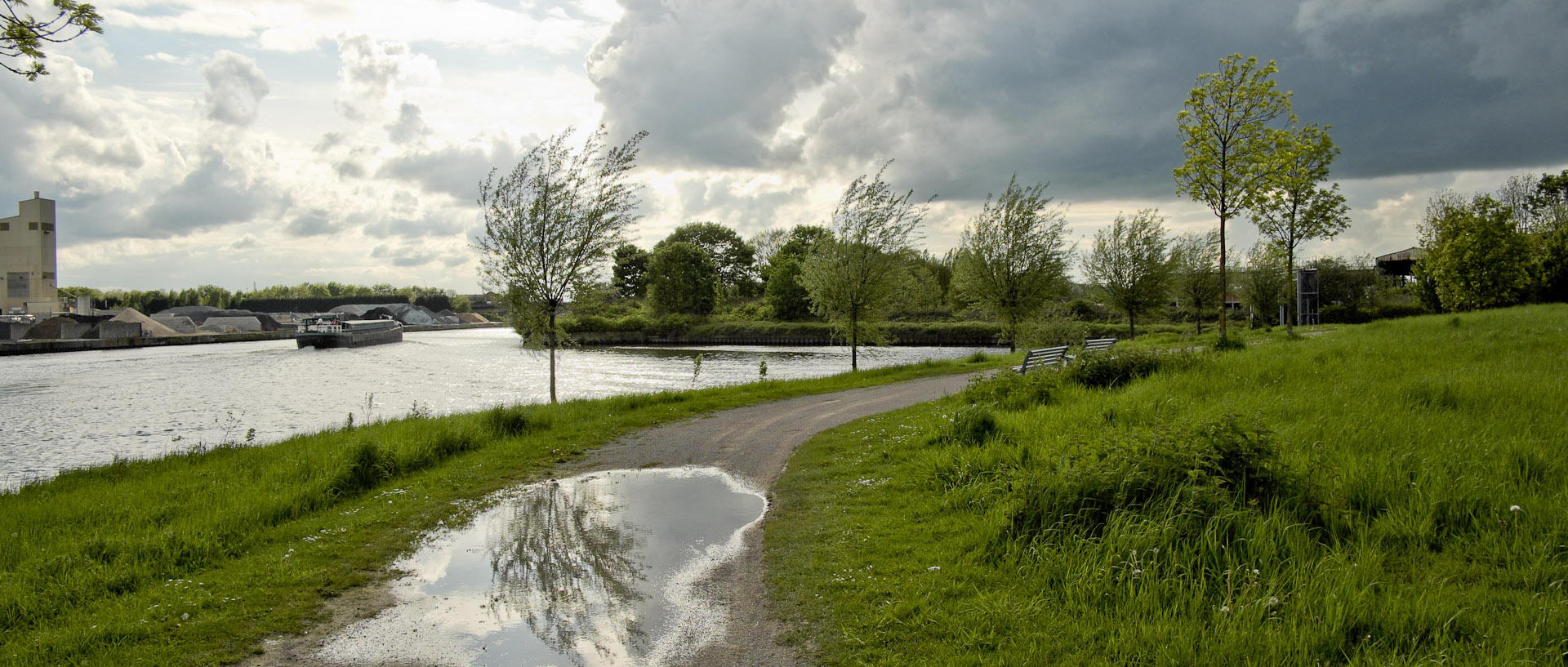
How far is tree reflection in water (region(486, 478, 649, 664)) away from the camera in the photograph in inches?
198

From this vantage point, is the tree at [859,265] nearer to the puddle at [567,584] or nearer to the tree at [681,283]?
the puddle at [567,584]

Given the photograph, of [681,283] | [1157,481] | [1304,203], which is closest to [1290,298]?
[1304,203]

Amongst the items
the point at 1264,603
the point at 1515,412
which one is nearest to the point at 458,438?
the point at 1264,603

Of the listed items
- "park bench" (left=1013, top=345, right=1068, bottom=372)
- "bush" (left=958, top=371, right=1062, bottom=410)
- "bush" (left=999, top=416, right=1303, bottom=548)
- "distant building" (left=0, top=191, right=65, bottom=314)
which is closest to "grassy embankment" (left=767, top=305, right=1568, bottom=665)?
"bush" (left=999, top=416, right=1303, bottom=548)

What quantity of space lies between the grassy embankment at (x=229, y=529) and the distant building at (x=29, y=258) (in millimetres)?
74938

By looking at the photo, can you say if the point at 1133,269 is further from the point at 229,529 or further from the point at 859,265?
the point at 229,529

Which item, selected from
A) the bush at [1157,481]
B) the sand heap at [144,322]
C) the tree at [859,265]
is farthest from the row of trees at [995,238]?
the sand heap at [144,322]

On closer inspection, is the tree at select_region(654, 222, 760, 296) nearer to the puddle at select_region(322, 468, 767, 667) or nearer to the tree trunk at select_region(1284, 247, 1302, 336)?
the tree trunk at select_region(1284, 247, 1302, 336)

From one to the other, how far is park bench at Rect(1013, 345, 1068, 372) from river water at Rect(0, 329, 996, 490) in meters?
11.0

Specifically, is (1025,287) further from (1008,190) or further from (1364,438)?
(1364,438)

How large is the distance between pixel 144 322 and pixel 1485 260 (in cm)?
11256

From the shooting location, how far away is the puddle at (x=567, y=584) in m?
4.85

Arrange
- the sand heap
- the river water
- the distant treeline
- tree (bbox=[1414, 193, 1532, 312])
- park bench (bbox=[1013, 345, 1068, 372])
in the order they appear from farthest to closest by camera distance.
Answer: the distant treeline < the sand heap < tree (bbox=[1414, 193, 1532, 312]) < the river water < park bench (bbox=[1013, 345, 1068, 372])

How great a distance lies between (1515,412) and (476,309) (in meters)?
212
